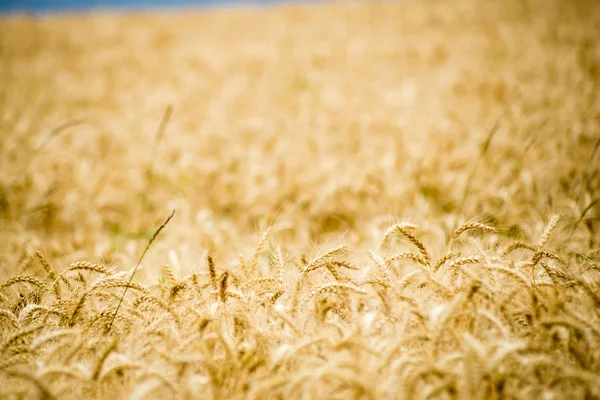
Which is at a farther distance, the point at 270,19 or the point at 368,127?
the point at 270,19

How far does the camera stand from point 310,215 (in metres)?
3.39

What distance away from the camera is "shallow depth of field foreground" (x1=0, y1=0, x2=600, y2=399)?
1.19 meters

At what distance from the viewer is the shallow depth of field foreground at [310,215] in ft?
3.91

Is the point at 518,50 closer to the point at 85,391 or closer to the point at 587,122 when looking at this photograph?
the point at 587,122

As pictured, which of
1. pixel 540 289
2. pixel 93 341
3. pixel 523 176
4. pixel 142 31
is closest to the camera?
pixel 93 341

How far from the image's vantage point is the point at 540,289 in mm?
1429

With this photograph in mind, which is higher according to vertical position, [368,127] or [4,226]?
[368,127]

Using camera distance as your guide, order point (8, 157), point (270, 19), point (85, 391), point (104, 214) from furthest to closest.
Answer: point (270, 19) < point (8, 157) < point (104, 214) < point (85, 391)

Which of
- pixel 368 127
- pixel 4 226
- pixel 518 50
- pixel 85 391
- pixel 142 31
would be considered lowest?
pixel 85 391

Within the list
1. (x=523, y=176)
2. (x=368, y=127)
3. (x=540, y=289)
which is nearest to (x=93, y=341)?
(x=540, y=289)

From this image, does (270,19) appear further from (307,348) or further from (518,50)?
(307,348)

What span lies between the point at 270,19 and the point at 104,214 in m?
12.0

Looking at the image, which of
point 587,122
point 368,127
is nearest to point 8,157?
point 368,127

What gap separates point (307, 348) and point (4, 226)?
11.5ft
